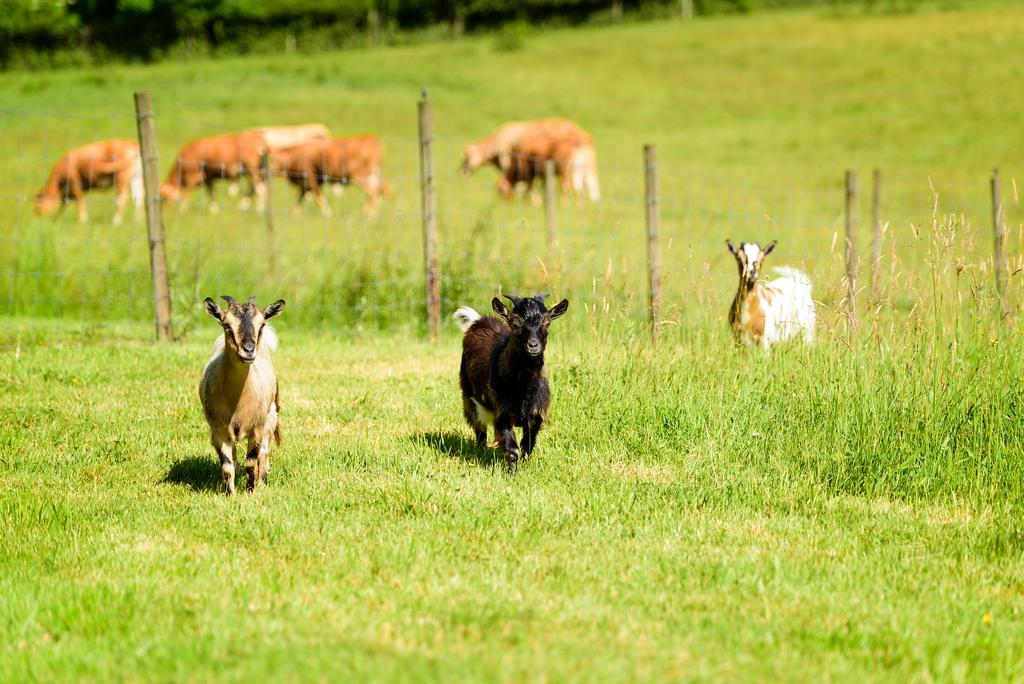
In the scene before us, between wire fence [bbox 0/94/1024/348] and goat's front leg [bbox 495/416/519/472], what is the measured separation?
4.36ft

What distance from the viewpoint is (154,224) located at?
35.3ft

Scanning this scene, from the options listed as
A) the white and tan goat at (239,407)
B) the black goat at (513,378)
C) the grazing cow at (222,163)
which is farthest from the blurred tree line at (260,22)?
the white and tan goat at (239,407)

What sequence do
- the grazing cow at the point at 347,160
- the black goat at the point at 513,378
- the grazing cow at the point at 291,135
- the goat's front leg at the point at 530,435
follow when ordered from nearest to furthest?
the black goat at the point at 513,378 → the goat's front leg at the point at 530,435 → the grazing cow at the point at 347,160 → the grazing cow at the point at 291,135

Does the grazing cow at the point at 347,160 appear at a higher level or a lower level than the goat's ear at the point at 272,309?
lower

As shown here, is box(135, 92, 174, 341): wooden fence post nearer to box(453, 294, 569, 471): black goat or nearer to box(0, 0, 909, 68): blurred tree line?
box(453, 294, 569, 471): black goat

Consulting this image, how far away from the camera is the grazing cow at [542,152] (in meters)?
27.0

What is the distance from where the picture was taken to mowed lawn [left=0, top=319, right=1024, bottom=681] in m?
4.22

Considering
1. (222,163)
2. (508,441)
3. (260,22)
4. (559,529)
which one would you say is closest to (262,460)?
(508,441)

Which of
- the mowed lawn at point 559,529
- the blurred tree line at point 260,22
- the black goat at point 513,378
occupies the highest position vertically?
the blurred tree line at point 260,22

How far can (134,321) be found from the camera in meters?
11.9

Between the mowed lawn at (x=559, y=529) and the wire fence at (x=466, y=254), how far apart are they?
0.79m

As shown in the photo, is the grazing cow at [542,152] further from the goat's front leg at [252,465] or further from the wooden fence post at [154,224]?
the goat's front leg at [252,465]

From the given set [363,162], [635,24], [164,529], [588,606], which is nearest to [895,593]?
[588,606]

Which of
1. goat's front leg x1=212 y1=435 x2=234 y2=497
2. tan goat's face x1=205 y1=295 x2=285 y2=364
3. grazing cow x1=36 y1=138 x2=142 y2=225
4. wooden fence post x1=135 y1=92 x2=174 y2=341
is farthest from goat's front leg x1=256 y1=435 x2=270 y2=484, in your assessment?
grazing cow x1=36 y1=138 x2=142 y2=225
